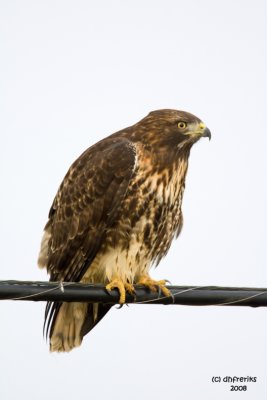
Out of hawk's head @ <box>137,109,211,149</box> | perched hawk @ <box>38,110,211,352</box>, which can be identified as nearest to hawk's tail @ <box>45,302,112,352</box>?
perched hawk @ <box>38,110,211,352</box>

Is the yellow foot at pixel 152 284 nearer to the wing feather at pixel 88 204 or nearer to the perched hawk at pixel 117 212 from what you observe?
the perched hawk at pixel 117 212

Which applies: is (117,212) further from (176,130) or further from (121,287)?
(176,130)

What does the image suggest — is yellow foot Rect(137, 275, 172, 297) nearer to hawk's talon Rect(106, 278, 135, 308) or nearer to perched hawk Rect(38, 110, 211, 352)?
perched hawk Rect(38, 110, 211, 352)

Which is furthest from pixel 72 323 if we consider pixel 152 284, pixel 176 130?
pixel 176 130

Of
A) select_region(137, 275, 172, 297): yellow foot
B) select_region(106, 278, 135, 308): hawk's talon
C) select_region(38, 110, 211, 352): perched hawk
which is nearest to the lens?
select_region(106, 278, 135, 308): hawk's talon

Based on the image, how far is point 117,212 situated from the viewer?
6930mm

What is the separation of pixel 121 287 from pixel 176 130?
5.33 feet

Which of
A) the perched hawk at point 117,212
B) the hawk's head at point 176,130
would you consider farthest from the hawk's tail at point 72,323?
the hawk's head at point 176,130

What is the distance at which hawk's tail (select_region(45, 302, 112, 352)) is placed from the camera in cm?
743

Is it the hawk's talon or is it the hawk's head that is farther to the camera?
the hawk's head

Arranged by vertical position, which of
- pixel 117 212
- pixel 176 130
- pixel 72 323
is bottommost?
pixel 72 323

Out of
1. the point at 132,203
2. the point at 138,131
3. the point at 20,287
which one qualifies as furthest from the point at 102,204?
the point at 20,287

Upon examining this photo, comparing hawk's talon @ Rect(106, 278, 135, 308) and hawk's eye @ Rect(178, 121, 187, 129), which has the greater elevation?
hawk's eye @ Rect(178, 121, 187, 129)

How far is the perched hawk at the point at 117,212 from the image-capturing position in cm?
697
